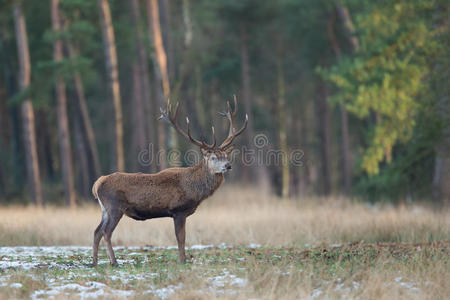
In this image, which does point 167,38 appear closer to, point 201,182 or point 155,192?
point 201,182

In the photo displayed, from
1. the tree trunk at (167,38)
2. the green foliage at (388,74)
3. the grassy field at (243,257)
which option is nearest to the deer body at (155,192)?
the grassy field at (243,257)

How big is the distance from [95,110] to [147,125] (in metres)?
9.60

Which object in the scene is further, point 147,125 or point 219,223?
point 147,125

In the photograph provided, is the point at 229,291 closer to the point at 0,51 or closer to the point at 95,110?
the point at 0,51

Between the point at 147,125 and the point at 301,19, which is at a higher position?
the point at 301,19

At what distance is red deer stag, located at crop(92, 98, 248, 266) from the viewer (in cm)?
937

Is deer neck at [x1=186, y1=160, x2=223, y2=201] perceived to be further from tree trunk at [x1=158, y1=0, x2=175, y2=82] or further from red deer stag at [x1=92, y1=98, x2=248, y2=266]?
tree trunk at [x1=158, y1=0, x2=175, y2=82]

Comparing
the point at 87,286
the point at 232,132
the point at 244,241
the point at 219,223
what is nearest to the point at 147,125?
the point at 219,223

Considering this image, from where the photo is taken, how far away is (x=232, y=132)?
10.2 m

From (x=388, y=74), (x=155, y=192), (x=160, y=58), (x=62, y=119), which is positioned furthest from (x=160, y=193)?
(x=62, y=119)

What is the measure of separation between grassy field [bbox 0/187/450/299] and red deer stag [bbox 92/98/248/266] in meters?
0.61

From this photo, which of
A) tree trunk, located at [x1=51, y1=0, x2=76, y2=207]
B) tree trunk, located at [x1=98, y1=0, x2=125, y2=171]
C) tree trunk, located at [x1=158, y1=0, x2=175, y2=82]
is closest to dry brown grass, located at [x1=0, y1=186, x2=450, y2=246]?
tree trunk, located at [x1=98, y1=0, x2=125, y2=171]

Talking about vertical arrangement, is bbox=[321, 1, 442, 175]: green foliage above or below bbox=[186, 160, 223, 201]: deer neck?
above

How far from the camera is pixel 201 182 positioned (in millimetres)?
9727
